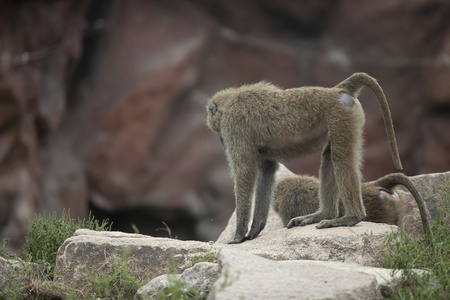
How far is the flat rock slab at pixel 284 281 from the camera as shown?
353cm

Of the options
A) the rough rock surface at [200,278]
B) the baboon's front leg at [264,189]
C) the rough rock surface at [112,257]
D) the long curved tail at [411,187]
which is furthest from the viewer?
the baboon's front leg at [264,189]

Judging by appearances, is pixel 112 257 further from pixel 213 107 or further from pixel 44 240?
pixel 213 107

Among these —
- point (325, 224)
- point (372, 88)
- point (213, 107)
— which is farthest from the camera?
point (213, 107)

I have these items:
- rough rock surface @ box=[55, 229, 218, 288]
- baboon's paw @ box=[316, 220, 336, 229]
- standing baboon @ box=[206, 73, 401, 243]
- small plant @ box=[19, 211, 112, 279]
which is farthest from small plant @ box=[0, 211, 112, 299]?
baboon's paw @ box=[316, 220, 336, 229]

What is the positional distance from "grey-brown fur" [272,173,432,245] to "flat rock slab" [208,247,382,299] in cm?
165

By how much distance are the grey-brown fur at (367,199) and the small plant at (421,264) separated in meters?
0.41

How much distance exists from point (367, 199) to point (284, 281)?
2351mm

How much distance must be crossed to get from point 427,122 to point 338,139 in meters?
9.04

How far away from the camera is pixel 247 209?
5.78 meters

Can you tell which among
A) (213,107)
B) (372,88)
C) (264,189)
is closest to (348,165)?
(372,88)

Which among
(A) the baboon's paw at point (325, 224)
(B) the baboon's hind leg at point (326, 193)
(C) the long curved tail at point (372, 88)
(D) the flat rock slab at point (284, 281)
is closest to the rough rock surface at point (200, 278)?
(D) the flat rock slab at point (284, 281)

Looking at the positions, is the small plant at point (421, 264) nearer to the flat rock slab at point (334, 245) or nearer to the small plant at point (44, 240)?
the flat rock slab at point (334, 245)

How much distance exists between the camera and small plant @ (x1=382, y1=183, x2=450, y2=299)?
13.1ft

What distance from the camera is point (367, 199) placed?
5840 millimetres
